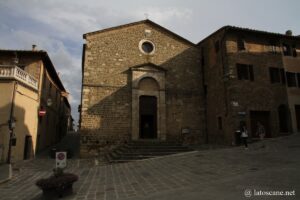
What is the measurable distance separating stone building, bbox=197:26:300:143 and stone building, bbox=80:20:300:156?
2.7 inches

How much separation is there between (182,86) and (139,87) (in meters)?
3.46

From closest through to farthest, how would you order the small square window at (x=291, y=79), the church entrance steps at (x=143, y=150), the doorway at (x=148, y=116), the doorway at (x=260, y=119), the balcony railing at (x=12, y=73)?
the church entrance steps at (x=143, y=150), the balcony railing at (x=12, y=73), the doorway at (x=260, y=119), the doorway at (x=148, y=116), the small square window at (x=291, y=79)

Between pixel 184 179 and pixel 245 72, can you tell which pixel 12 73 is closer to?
pixel 184 179

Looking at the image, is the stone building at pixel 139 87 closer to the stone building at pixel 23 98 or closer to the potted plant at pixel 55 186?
the stone building at pixel 23 98

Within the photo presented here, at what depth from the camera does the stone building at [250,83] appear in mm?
16547

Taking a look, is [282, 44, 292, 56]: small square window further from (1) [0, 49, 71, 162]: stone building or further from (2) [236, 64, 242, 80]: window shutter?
(1) [0, 49, 71, 162]: stone building

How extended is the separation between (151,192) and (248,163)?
16.1ft

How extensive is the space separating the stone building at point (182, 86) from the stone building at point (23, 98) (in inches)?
137

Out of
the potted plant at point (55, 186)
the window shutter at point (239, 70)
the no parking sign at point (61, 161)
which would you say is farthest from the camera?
the window shutter at point (239, 70)

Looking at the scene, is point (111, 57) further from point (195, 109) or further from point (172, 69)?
point (195, 109)

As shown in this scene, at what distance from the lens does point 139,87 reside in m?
17.8

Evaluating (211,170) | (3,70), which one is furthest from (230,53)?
(3,70)

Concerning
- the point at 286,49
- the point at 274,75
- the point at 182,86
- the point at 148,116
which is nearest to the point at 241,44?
the point at 274,75

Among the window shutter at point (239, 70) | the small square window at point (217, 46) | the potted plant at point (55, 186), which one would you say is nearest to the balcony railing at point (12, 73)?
the potted plant at point (55, 186)
